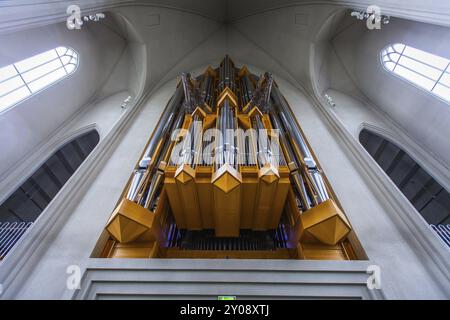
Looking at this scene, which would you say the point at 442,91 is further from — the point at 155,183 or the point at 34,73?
the point at 34,73

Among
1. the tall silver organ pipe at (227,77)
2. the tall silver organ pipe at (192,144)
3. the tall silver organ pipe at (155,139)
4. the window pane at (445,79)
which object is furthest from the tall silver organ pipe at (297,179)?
the window pane at (445,79)

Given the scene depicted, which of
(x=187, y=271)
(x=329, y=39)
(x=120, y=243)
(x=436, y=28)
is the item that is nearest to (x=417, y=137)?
(x=436, y=28)

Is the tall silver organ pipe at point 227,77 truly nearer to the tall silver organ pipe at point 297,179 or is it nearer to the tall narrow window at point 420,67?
the tall silver organ pipe at point 297,179

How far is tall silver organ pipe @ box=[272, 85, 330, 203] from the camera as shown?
3.81 m

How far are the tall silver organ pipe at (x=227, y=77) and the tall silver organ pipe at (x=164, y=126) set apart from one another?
1.43 metres

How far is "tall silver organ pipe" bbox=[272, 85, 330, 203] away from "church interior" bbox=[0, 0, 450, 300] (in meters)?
0.03

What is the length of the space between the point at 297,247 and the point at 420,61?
20.9 feet

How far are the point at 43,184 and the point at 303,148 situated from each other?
25.3 feet

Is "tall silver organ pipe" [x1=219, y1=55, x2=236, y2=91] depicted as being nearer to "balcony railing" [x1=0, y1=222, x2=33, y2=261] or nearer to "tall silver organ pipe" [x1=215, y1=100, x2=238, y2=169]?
"tall silver organ pipe" [x1=215, y1=100, x2=238, y2=169]

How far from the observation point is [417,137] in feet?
21.8

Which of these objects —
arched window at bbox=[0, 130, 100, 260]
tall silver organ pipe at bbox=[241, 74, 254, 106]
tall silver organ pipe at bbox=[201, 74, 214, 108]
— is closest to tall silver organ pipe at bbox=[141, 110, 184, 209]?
tall silver organ pipe at bbox=[201, 74, 214, 108]

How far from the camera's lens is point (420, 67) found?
6.62 metres

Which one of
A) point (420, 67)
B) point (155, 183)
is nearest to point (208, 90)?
point (155, 183)
